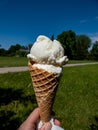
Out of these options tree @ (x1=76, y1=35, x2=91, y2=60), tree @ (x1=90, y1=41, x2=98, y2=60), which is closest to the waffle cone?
tree @ (x1=76, y1=35, x2=91, y2=60)

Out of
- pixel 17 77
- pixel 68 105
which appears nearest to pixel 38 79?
pixel 68 105

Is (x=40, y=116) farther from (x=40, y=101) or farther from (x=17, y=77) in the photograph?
(x=17, y=77)

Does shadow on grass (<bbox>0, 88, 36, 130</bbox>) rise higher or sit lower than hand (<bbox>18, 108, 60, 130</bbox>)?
lower

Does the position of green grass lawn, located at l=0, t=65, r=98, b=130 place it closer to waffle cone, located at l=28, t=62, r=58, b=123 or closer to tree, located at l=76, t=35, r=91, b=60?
waffle cone, located at l=28, t=62, r=58, b=123

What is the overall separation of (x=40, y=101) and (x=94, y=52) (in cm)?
7552

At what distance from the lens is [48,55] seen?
2176 millimetres

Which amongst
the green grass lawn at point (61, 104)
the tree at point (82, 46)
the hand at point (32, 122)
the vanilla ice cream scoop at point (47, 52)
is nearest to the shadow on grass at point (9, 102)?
the green grass lawn at point (61, 104)

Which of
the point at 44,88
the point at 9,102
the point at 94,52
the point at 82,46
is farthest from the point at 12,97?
the point at 94,52

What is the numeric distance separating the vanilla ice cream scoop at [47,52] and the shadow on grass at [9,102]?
369 cm

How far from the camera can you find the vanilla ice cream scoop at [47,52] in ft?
7.16

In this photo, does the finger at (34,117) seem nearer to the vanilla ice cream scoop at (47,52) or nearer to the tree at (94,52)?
the vanilla ice cream scoop at (47,52)

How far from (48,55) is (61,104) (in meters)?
5.74

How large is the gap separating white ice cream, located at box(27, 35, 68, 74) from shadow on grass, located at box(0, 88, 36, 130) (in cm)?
369

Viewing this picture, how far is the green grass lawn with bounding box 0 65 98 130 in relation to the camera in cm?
620
